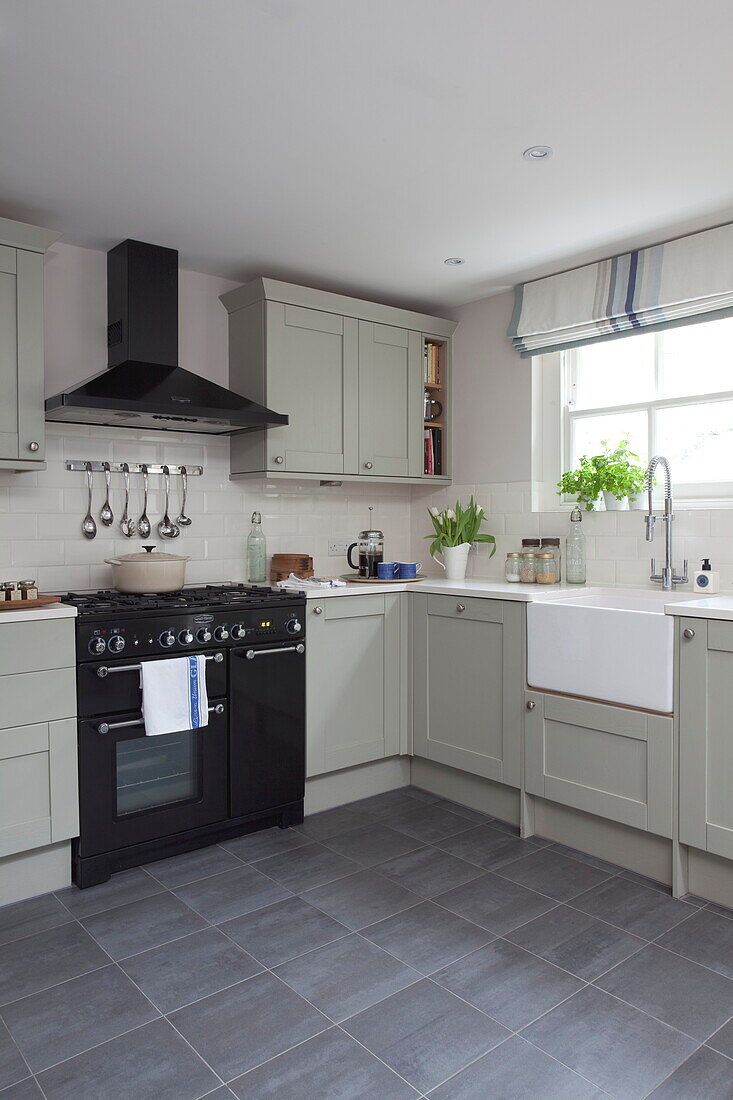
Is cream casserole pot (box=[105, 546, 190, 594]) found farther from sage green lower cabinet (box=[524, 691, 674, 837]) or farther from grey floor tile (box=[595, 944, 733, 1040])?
grey floor tile (box=[595, 944, 733, 1040])

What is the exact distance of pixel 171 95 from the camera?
7.25ft

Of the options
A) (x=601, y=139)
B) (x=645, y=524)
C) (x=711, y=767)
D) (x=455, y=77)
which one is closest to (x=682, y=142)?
(x=601, y=139)

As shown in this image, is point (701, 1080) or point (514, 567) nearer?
point (701, 1080)

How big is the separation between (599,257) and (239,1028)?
3.21 m

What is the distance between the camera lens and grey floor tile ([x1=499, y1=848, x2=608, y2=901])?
2.71 meters

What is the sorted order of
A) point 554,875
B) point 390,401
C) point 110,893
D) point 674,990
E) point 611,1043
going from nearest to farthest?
point 611,1043
point 674,990
point 110,893
point 554,875
point 390,401

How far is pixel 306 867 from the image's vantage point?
9.47ft

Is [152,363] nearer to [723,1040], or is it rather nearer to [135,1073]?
[135,1073]

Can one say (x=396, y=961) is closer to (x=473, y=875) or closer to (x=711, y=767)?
(x=473, y=875)

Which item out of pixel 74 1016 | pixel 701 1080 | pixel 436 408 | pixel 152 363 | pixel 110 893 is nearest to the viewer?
pixel 701 1080

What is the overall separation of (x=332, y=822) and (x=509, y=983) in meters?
1.31

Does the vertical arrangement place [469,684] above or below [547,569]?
below

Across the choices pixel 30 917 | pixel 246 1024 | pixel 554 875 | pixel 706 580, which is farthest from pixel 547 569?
pixel 30 917

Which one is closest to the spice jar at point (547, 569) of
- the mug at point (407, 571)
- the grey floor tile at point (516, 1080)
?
the mug at point (407, 571)
